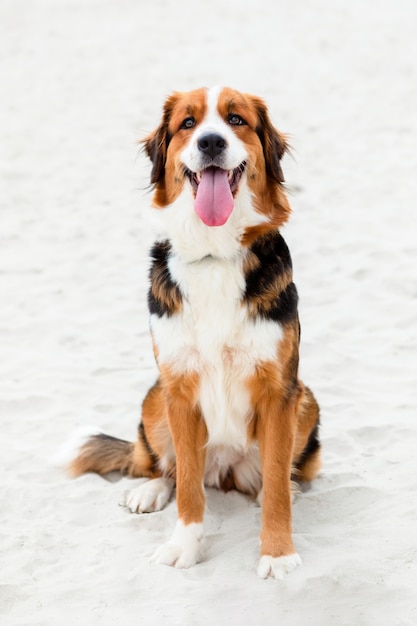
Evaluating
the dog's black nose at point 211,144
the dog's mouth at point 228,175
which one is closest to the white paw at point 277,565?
the dog's mouth at point 228,175

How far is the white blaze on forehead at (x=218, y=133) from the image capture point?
3619 millimetres

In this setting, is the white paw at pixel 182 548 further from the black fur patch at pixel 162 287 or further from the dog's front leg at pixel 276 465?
the black fur patch at pixel 162 287

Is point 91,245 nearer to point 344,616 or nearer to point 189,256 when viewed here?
point 189,256

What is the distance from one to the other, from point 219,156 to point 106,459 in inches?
71.2

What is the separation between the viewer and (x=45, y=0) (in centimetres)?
1574

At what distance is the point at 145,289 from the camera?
7.25 m

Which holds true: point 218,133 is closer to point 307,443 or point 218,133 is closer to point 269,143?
point 269,143

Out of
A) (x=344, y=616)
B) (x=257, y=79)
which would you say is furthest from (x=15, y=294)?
(x=257, y=79)

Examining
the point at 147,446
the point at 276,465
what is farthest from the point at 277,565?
the point at 147,446

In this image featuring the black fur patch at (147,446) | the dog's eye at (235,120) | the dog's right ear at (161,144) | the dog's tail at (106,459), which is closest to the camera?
the dog's eye at (235,120)

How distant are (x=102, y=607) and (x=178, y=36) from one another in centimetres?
1225

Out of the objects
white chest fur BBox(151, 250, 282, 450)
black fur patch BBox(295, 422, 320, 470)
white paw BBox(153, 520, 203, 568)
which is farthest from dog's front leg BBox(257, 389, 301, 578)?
black fur patch BBox(295, 422, 320, 470)

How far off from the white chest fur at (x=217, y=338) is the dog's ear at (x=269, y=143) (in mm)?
445

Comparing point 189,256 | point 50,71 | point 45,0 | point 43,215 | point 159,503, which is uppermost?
point 45,0
